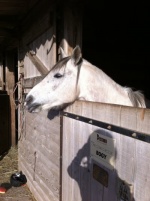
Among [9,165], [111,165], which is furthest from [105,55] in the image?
[111,165]

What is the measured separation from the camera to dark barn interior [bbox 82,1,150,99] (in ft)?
15.8

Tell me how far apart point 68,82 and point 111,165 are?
1194 mm

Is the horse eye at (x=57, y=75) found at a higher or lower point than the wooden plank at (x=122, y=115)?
higher

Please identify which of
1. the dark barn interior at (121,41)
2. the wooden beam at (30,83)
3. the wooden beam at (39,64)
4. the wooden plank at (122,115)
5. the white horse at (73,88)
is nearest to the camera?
the wooden plank at (122,115)

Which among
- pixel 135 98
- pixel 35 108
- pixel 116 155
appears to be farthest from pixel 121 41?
pixel 116 155

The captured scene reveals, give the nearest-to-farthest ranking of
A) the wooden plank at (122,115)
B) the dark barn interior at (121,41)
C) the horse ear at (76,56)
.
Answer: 1. the wooden plank at (122,115)
2. the horse ear at (76,56)
3. the dark barn interior at (121,41)

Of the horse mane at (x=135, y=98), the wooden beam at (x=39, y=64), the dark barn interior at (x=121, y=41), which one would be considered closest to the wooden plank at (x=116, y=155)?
the horse mane at (x=135, y=98)

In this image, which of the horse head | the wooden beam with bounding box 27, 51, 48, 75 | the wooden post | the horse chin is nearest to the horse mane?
the horse head

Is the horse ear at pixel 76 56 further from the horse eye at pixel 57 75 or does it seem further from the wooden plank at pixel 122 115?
the wooden plank at pixel 122 115

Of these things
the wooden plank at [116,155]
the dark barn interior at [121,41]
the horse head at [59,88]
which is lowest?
the wooden plank at [116,155]

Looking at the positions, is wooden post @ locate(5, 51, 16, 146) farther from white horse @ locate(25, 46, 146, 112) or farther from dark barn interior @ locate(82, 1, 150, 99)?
white horse @ locate(25, 46, 146, 112)

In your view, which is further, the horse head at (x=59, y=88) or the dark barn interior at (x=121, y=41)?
the dark barn interior at (x=121, y=41)

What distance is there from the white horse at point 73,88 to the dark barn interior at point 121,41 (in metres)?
1.89

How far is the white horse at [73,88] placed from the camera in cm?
285
